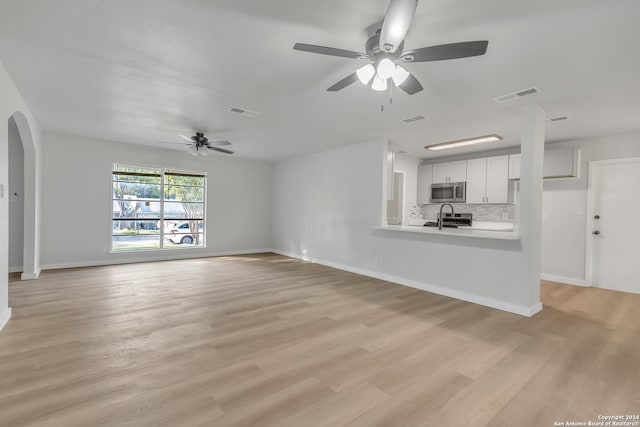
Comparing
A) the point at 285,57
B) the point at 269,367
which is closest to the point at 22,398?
the point at 269,367

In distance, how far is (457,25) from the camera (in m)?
2.04

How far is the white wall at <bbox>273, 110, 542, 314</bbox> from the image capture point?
12.0ft

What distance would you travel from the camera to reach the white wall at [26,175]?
2818 millimetres

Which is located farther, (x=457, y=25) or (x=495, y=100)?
(x=495, y=100)

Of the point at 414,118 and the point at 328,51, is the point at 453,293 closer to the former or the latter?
the point at 414,118

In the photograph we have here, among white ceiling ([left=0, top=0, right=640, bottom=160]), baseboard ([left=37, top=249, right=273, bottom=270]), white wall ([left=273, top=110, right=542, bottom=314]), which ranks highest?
white ceiling ([left=0, top=0, right=640, bottom=160])

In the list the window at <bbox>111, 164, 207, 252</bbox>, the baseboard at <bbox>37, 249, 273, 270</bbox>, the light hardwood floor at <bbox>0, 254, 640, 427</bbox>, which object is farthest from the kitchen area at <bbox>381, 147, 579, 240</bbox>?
the window at <bbox>111, 164, 207, 252</bbox>

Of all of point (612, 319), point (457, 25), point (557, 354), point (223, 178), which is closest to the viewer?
point (457, 25)

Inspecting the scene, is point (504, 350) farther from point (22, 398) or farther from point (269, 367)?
point (22, 398)

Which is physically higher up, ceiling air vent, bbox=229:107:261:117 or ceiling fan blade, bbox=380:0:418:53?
ceiling air vent, bbox=229:107:261:117

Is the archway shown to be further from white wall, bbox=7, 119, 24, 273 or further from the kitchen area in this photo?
the kitchen area

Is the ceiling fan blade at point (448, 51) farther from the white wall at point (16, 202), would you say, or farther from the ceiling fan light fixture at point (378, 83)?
the white wall at point (16, 202)

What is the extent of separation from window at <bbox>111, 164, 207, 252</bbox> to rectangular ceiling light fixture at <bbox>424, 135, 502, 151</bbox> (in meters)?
5.50

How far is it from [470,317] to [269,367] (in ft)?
7.96
